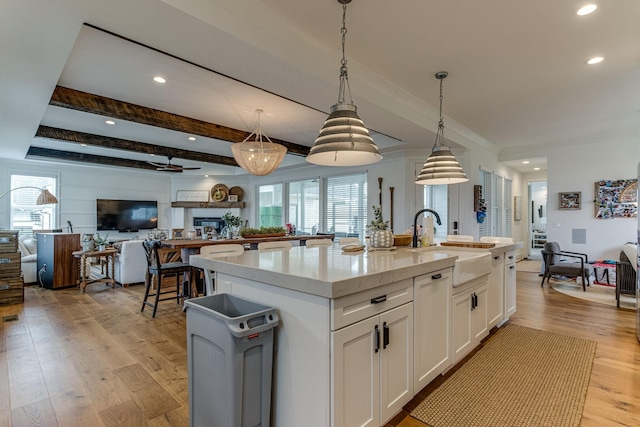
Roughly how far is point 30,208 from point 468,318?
9.91 meters

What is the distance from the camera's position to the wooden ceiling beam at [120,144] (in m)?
5.20

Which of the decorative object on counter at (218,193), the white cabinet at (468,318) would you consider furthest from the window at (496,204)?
the decorative object on counter at (218,193)

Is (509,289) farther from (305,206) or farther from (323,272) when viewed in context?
(305,206)

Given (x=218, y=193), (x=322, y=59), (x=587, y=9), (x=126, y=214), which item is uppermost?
(x=587, y=9)

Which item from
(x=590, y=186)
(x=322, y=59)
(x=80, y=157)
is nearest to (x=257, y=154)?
(x=322, y=59)

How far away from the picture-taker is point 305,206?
836cm

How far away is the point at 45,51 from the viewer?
2.57 metres

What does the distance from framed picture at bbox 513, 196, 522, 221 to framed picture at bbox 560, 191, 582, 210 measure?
2.38 meters

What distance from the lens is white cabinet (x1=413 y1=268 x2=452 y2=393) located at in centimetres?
201

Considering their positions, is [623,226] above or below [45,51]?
below

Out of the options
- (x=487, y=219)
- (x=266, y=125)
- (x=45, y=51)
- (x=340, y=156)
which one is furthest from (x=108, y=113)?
(x=487, y=219)

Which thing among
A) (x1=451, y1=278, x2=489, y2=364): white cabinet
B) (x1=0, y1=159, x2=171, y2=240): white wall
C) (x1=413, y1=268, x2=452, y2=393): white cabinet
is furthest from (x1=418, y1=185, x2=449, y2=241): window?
(x1=0, y1=159, x2=171, y2=240): white wall

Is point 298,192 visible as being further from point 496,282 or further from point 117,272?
point 496,282

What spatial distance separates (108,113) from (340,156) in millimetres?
3146
